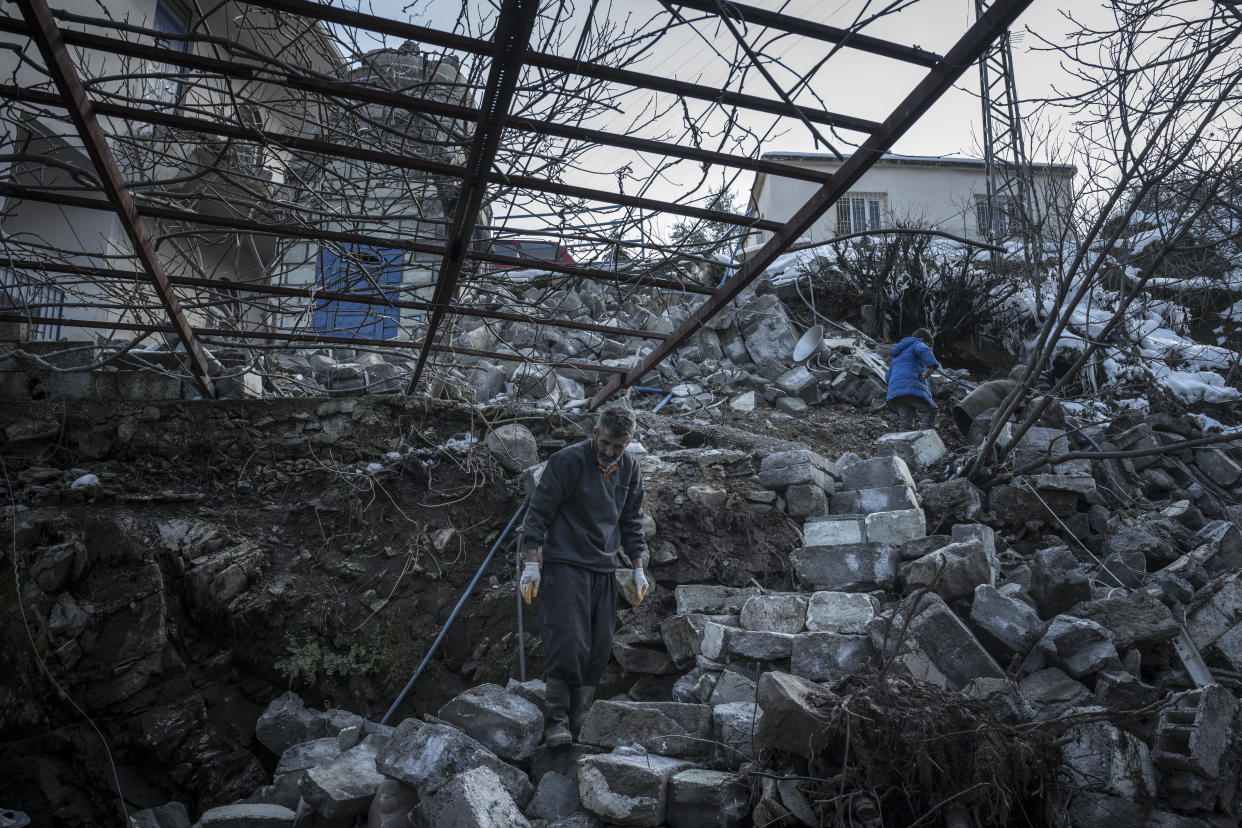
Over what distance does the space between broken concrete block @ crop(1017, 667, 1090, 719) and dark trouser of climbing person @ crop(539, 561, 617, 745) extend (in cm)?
198

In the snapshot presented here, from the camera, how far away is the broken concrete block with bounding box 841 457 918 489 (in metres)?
5.76

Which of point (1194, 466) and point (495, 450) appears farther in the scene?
point (1194, 466)

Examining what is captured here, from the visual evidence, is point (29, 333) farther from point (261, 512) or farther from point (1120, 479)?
point (1120, 479)

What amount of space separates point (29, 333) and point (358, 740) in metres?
4.71

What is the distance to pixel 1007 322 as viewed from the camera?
459 inches

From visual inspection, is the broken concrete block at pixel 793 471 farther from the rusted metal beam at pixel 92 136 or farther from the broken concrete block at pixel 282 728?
the rusted metal beam at pixel 92 136

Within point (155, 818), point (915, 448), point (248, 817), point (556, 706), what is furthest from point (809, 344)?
point (155, 818)

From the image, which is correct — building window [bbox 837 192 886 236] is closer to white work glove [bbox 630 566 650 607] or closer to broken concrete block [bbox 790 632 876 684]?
white work glove [bbox 630 566 650 607]

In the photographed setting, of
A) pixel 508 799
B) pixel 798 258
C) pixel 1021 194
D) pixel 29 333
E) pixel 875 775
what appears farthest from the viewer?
pixel 798 258

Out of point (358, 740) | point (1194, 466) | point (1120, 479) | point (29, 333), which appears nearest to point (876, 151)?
point (358, 740)

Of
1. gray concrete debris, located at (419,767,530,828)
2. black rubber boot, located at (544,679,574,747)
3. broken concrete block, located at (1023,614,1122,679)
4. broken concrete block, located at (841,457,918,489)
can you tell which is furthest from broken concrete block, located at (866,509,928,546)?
gray concrete debris, located at (419,767,530,828)

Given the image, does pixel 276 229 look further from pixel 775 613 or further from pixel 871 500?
pixel 871 500

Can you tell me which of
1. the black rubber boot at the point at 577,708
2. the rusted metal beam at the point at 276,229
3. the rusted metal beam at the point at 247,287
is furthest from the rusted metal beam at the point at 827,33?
the black rubber boot at the point at 577,708

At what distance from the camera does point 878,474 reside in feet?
19.1
